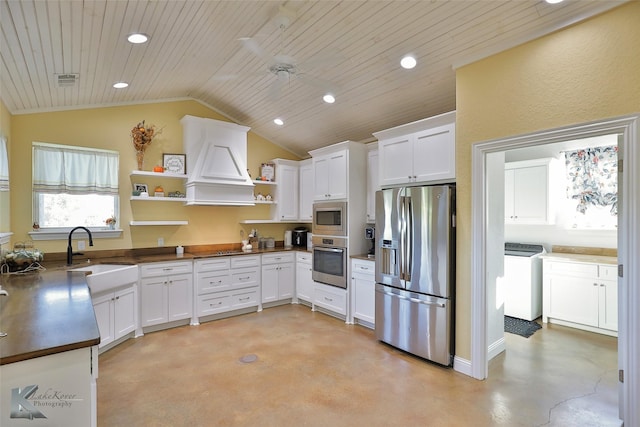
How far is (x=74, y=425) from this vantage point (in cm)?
140

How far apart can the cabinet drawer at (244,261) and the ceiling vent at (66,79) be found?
2780 mm

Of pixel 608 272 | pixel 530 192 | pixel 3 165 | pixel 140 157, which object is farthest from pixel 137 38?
pixel 608 272

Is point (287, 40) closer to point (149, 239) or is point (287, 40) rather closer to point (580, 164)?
point (149, 239)

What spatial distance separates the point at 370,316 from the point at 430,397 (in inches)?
62.8

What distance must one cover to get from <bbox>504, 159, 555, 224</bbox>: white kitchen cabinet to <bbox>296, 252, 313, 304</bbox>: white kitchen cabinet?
3.14 metres

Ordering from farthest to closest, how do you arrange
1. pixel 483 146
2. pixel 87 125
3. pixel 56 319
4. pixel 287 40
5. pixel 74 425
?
pixel 87 125 < pixel 287 40 < pixel 483 146 < pixel 56 319 < pixel 74 425

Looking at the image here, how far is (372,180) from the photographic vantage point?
459 cm

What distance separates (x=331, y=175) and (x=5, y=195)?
12.4ft

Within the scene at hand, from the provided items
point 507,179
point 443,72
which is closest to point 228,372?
point 443,72

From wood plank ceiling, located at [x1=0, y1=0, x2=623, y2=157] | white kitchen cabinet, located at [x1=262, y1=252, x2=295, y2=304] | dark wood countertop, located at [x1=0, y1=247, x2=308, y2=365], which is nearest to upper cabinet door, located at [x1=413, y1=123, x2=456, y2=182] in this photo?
wood plank ceiling, located at [x1=0, y1=0, x2=623, y2=157]

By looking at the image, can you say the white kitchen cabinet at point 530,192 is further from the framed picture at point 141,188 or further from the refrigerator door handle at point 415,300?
the framed picture at point 141,188

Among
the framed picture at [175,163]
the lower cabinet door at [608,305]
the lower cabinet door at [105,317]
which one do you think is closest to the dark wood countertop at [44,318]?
the lower cabinet door at [105,317]

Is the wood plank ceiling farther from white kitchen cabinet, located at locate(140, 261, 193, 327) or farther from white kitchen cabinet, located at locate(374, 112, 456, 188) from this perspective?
white kitchen cabinet, located at locate(140, 261, 193, 327)

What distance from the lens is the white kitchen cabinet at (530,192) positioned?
Answer: 4562mm
